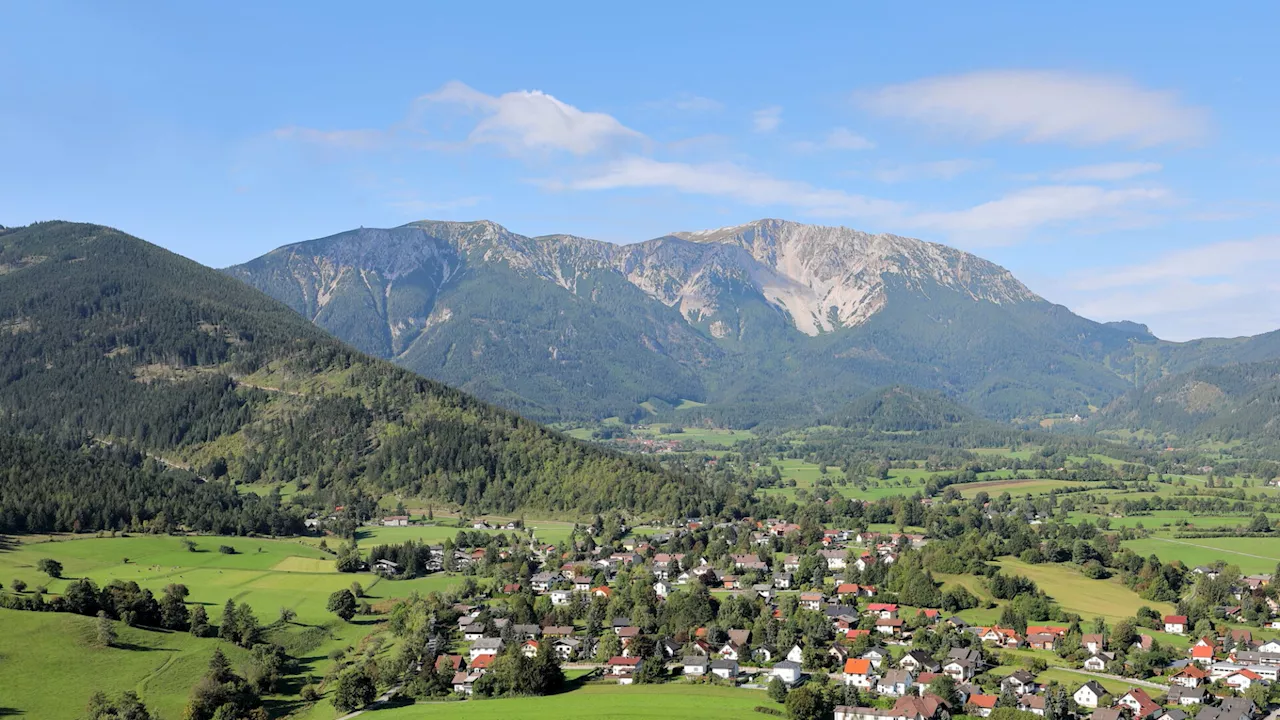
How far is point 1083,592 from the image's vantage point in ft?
339

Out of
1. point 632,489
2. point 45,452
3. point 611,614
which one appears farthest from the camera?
point 632,489

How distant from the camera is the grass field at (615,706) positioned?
216ft

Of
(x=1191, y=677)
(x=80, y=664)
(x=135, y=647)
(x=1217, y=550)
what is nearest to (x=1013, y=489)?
(x=1217, y=550)

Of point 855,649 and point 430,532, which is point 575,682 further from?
point 430,532

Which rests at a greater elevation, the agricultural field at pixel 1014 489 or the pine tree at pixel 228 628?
the agricultural field at pixel 1014 489

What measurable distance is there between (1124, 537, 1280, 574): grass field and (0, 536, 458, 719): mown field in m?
79.3

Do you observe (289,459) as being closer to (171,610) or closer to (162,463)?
(162,463)

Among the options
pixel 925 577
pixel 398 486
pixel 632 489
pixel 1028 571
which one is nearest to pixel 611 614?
pixel 925 577

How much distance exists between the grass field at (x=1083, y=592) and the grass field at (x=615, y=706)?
129 ft

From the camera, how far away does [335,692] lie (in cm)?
7138

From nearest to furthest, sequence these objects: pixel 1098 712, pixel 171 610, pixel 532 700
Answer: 1. pixel 1098 712
2. pixel 532 700
3. pixel 171 610

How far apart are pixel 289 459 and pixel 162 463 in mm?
21441

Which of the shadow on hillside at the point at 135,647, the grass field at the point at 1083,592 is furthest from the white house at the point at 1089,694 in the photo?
the shadow on hillside at the point at 135,647

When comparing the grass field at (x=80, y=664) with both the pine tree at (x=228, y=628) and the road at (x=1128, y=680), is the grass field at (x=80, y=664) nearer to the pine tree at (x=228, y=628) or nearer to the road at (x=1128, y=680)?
the pine tree at (x=228, y=628)
